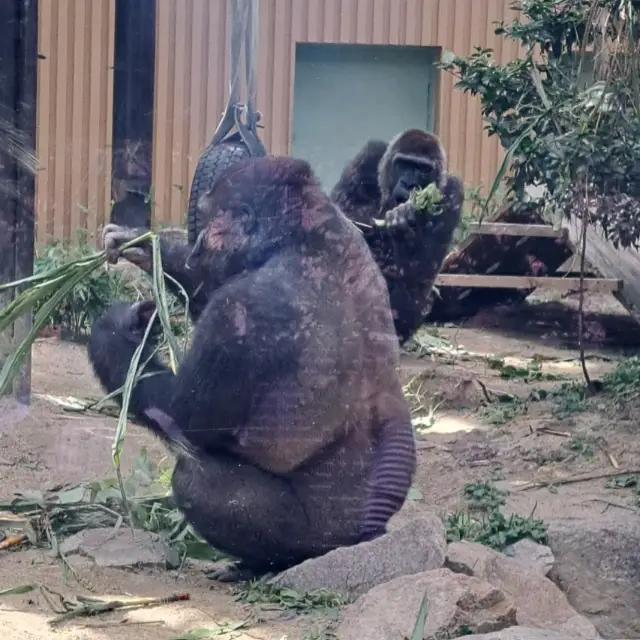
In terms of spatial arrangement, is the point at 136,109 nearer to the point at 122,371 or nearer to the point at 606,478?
the point at 122,371

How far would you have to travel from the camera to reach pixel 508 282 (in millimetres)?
4602

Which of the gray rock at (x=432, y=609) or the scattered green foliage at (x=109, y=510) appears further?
Answer: the scattered green foliage at (x=109, y=510)

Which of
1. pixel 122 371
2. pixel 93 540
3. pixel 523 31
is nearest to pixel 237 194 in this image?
pixel 122 371

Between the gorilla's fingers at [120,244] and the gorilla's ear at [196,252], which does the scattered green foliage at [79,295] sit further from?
the gorilla's ear at [196,252]

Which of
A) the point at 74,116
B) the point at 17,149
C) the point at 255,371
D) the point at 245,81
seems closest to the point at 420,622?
the point at 255,371

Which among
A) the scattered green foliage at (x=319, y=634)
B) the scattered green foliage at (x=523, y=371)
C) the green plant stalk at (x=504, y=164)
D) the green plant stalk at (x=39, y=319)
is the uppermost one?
the green plant stalk at (x=504, y=164)

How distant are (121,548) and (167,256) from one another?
769 mm

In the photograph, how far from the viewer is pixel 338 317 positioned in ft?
8.65

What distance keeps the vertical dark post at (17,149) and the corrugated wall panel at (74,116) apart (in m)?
0.06

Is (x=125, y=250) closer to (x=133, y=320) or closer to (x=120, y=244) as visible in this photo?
(x=120, y=244)

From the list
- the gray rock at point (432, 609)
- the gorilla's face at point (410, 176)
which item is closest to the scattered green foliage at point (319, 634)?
the gray rock at point (432, 609)

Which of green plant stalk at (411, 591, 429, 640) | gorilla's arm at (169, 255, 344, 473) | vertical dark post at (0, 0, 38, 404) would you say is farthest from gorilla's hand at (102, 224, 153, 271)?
green plant stalk at (411, 591, 429, 640)

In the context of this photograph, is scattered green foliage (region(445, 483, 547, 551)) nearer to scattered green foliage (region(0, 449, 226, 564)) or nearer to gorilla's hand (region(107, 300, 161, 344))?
scattered green foliage (region(0, 449, 226, 564))

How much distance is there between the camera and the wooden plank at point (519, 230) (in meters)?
4.27
